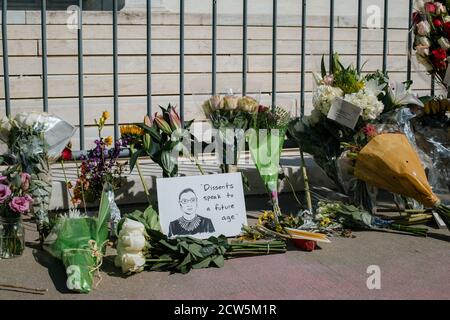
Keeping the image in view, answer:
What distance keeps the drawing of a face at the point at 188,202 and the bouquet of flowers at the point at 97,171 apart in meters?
0.49

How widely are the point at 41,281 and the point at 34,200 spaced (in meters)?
0.74

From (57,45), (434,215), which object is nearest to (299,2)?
(57,45)

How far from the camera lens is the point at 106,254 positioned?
3898 mm

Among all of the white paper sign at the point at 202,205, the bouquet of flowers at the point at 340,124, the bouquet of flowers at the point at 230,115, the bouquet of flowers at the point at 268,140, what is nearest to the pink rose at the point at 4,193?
the white paper sign at the point at 202,205

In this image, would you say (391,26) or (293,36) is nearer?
(293,36)

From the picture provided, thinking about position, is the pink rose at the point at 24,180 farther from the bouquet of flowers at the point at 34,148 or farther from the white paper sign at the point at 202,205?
the white paper sign at the point at 202,205

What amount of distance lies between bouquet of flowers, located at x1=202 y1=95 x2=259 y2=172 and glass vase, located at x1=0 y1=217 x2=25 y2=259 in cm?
127

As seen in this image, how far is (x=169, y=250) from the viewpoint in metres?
3.69

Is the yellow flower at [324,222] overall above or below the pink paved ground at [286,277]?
above

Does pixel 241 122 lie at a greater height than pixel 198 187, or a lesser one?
greater

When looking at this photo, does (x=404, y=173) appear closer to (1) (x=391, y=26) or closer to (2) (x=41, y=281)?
(2) (x=41, y=281)

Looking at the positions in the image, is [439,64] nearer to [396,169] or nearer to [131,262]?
[396,169]

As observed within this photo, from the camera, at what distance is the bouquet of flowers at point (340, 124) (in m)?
4.45

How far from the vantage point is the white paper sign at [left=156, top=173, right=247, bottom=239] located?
4.02m
